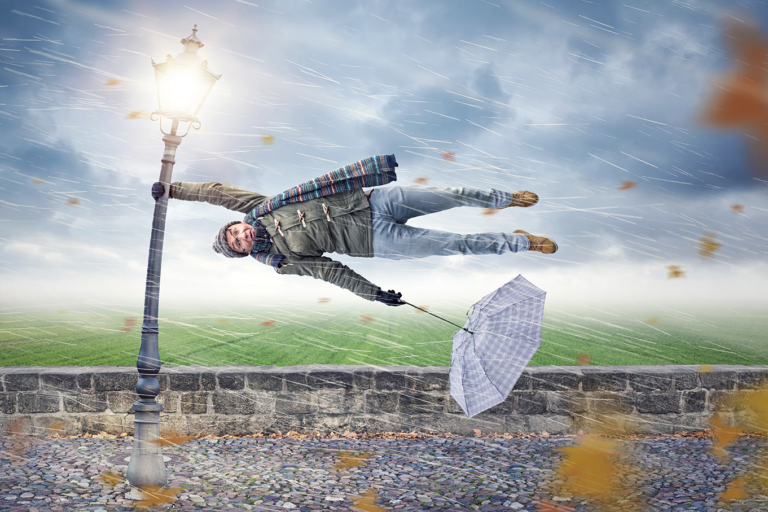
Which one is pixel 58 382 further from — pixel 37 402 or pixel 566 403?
pixel 566 403

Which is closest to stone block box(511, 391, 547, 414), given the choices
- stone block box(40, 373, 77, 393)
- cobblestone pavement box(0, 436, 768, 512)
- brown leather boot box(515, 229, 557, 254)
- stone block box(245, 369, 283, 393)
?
cobblestone pavement box(0, 436, 768, 512)

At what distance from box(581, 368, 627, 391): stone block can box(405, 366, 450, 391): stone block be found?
159cm

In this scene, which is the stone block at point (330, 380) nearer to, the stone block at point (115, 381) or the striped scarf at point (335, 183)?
the stone block at point (115, 381)

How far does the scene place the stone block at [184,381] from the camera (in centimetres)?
593

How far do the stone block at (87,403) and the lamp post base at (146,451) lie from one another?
6.14 feet

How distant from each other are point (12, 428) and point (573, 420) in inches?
257

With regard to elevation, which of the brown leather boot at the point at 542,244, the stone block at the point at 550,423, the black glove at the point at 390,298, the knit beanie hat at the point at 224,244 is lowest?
the stone block at the point at 550,423

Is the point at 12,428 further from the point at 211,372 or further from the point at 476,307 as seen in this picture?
the point at 476,307

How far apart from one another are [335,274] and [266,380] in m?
4.42

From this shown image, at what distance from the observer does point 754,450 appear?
18.4ft

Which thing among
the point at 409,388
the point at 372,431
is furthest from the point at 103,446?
the point at 409,388

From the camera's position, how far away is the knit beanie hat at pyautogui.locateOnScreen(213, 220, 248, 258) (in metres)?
1.92

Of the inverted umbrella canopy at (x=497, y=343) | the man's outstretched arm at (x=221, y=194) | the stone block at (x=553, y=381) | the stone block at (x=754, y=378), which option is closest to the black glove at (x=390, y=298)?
the inverted umbrella canopy at (x=497, y=343)

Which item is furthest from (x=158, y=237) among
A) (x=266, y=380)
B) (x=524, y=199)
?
(x=266, y=380)
